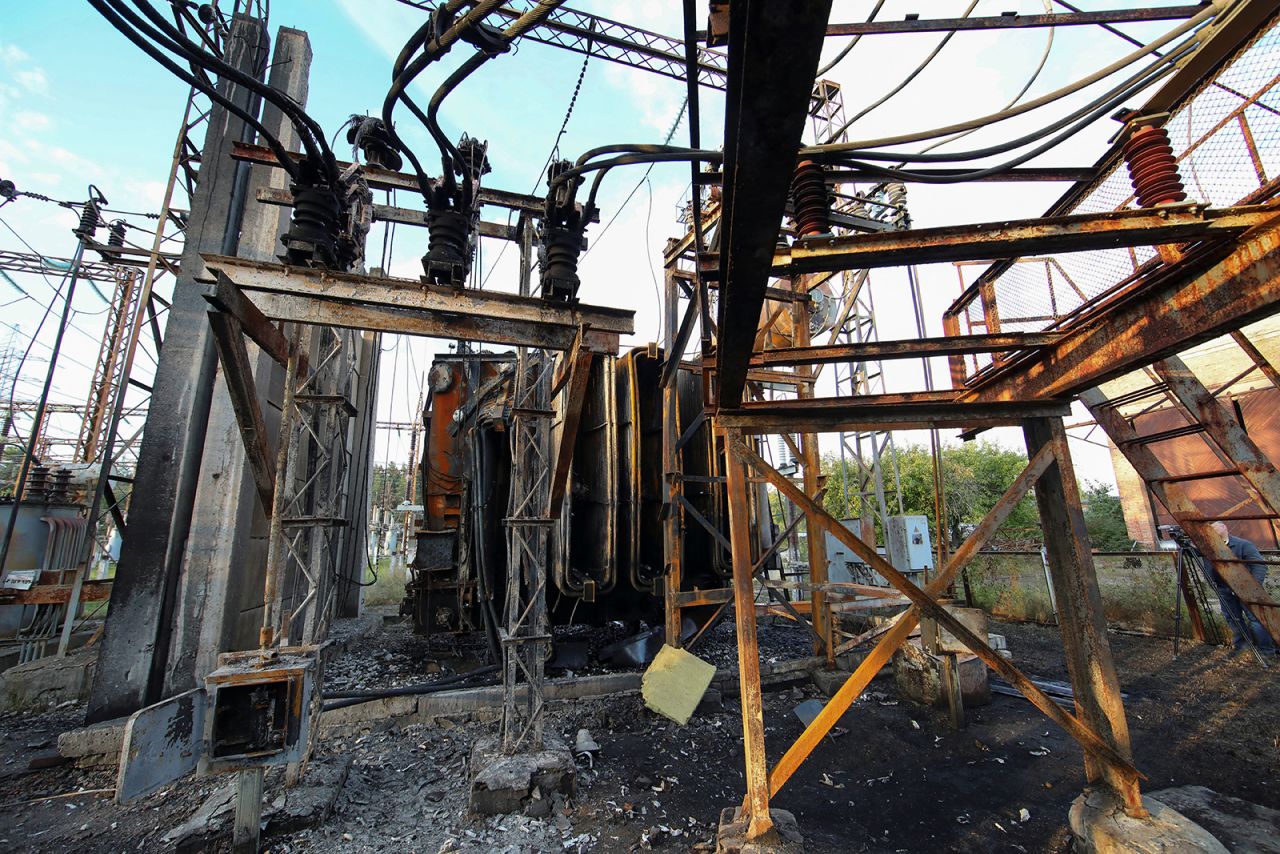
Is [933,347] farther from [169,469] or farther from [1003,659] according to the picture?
[169,469]

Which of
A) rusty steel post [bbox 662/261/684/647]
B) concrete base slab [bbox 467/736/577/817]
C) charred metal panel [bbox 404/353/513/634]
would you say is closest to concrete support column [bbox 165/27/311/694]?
charred metal panel [bbox 404/353/513/634]

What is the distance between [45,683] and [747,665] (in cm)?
915

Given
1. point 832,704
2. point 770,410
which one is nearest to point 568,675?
point 832,704

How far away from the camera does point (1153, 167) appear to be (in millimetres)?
2291

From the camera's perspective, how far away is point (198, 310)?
6.31m

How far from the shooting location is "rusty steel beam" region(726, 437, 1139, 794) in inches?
119

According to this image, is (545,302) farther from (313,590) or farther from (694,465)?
(694,465)

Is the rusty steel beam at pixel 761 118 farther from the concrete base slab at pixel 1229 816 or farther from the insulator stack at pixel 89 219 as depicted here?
the insulator stack at pixel 89 219

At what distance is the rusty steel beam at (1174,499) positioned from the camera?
373 centimetres

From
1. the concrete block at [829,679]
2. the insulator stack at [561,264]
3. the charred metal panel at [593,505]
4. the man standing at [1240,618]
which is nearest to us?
the insulator stack at [561,264]

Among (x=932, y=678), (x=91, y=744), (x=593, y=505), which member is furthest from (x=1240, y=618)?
(x=91, y=744)

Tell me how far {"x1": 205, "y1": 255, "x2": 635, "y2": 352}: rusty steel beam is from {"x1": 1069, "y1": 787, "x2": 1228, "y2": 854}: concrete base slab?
4345 mm

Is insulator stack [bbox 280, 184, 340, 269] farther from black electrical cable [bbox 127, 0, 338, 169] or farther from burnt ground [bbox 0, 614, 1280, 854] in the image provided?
burnt ground [bbox 0, 614, 1280, 854]

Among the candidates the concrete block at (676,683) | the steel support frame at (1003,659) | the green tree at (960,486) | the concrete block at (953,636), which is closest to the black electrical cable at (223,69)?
the steel support frame at (1003,659)
